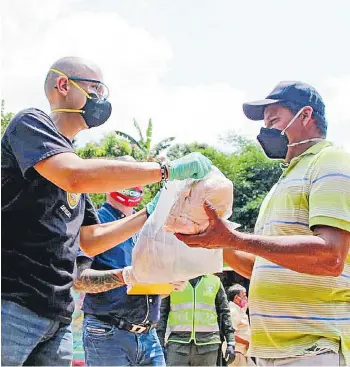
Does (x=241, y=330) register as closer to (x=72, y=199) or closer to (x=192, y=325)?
(x=192, y=325)

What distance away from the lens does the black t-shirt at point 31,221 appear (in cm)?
308

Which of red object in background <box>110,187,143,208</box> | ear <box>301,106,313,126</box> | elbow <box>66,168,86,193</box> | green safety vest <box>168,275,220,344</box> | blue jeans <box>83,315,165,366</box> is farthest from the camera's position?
green safety vest <box>168,275,220,344</box>

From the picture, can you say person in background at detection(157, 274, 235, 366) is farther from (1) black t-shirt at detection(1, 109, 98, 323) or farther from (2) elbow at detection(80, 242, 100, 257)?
(1) black t-shirt at detection(1, 109, 98, 323)

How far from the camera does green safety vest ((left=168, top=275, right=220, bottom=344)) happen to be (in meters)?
7.10

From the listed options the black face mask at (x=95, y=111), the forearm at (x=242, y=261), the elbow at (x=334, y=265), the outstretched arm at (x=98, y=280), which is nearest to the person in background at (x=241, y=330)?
the outstretched arm at (x=98, y=280)

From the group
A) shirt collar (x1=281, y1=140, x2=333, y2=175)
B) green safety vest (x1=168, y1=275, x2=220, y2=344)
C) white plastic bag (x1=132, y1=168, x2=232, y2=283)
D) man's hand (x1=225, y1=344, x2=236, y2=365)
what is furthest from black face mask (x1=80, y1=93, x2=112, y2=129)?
man's hand (x1=225, y1=344, x2=236, y2=365)

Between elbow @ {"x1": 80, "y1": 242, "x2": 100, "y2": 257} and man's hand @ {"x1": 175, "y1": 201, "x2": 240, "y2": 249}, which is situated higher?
man's hand @ {"x1": 175, "y1": 201, "x2": 240, "y2": 249}

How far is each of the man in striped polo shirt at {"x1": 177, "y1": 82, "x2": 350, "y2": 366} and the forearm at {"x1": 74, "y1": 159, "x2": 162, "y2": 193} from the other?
0.34 meters

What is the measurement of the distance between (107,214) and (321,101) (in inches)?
81.7

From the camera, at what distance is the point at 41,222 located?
312cm

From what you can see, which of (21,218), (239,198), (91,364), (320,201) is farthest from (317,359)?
(239,198)

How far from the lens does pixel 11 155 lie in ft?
10.4

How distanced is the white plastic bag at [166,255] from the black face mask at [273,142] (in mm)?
370

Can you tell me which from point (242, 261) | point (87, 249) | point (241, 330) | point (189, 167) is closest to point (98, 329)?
point (87, 249)
